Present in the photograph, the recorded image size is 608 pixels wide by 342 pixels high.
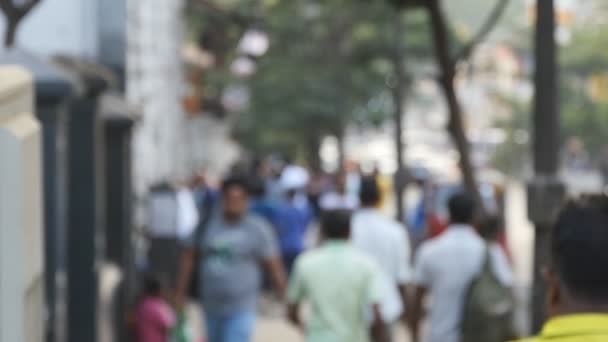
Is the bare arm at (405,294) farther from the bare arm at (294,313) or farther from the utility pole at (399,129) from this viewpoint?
the utility pole at (399,129)

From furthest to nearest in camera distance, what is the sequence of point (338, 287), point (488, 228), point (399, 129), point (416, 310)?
point (399, 129), point (488, 228), point (416, 310), point (338, 287)

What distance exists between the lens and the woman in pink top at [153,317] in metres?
10.7

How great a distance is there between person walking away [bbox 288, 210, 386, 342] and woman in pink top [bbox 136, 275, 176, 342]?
2705 millimetres

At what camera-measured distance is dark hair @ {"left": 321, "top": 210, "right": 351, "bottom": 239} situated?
805 cm

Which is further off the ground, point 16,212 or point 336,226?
point 16,212

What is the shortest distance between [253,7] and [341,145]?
Result: 129 inches

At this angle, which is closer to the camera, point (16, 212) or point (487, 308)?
point (16, 212)

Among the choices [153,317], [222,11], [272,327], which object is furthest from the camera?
[222,11]

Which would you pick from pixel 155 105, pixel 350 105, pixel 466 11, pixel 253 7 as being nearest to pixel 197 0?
pixel 253 7

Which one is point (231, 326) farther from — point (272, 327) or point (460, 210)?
point (272, 327)

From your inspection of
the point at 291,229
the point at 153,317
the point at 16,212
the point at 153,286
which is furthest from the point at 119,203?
the point at 16,212

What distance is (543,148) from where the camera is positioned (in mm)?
7422

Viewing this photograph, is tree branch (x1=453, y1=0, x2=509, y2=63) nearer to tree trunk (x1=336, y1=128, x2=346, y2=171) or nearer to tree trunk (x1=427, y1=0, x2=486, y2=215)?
tree trunk (x1=427, y1=0, x2=486, y2=215)

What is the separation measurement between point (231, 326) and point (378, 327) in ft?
6.28
